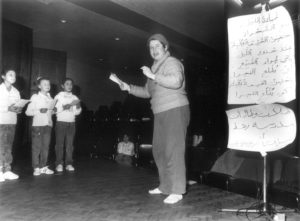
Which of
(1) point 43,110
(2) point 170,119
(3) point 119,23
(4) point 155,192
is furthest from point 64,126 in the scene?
(3) point 119,23

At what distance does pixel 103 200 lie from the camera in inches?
109

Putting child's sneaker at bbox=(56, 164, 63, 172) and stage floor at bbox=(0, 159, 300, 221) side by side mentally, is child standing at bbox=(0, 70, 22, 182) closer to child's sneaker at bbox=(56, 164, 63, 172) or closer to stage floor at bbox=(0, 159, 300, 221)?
stage floor at bbox=(0, 159, 300, 221)

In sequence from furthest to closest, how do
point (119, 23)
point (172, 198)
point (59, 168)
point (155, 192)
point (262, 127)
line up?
point (119, 23) → point (59, 168) → point (155, 192) → point (172, 198) → point (262, 127)

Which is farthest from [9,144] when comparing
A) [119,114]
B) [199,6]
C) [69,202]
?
[119,114]

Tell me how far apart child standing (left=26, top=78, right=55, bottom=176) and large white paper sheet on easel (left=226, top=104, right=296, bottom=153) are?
2685 millimetres

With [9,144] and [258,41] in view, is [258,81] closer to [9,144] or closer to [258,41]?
[258,41]

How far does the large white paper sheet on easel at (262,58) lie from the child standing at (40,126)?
267cm

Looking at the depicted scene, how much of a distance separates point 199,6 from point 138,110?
3540 millimetres

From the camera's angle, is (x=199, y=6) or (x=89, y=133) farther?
(x=89, y=133)

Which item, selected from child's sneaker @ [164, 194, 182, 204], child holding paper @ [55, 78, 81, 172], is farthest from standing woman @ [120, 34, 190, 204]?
child holding paper @ [55, 78, 81, 172]

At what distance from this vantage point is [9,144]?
3883mm

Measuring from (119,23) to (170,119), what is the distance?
402cm

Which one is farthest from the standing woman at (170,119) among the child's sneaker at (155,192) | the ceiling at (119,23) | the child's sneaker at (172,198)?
the ceiling at (119,23)

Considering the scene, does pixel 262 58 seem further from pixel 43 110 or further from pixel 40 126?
pixel 40 126
